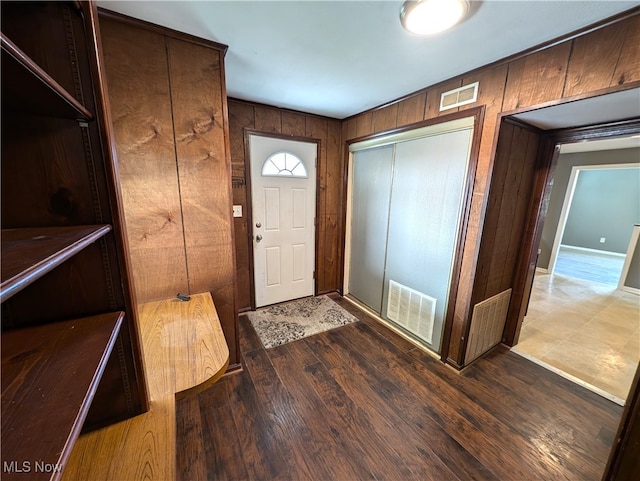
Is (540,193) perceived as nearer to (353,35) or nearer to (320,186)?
(353,35)

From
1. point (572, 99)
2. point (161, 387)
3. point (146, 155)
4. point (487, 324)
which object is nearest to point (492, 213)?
point (572, 99)

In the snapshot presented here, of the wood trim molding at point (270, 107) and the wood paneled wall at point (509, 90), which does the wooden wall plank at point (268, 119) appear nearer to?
the wood trim molding at point (270, 107)

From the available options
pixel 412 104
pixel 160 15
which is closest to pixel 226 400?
pixel 160 15

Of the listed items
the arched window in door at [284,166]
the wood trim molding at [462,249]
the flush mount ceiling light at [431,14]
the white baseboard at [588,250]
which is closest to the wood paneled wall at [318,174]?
the arched window in door at [284,166]

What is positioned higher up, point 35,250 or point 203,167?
point 203,167

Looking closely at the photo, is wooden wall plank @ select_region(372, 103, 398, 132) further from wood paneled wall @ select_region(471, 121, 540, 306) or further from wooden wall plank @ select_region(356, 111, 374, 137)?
wood paneled wall @ select_region(471, 121, 540, 306)

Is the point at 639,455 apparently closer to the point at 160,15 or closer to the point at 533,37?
the point at 533,37

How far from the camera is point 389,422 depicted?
165cm

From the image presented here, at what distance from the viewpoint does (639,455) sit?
104cm

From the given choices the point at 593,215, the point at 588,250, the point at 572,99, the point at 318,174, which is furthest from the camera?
the point at 588,250

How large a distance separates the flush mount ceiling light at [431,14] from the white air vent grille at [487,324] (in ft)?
6.29

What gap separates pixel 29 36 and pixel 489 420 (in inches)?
108

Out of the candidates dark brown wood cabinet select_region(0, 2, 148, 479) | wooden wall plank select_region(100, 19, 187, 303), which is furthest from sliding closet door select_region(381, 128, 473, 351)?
dark brown wood cabinet select_region(0, 2, 148, 479)

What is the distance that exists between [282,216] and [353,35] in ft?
6.29
